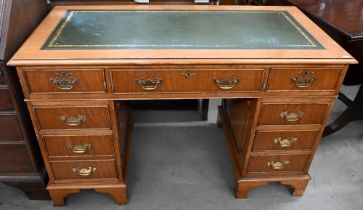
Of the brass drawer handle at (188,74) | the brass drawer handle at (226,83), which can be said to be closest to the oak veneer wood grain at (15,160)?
the brass drawer handle at (188,74)

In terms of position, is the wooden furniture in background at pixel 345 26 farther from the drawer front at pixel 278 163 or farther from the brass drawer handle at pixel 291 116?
the drawer front at pixel 278 163

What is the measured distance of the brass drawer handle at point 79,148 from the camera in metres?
1.30

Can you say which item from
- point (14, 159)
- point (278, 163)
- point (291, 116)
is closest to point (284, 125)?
point (291, 116)

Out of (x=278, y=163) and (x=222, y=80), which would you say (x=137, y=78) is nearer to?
(x=222, y=80)

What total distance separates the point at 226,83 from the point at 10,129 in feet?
3.10

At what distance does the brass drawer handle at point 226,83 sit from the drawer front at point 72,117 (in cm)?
47

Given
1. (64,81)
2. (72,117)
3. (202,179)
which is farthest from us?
(202,179)

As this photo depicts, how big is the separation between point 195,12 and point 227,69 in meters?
0.51

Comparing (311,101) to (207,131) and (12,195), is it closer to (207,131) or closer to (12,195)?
(207,131)

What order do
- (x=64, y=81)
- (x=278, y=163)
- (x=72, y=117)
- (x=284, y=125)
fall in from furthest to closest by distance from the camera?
(x=278, y=163), (x=284, y=125), (x=72, y=117), (x=64, y=81)

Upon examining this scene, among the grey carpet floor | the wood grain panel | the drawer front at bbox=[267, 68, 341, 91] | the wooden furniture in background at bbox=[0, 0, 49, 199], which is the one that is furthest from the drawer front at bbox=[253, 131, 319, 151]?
the wooden furniture in background at bbox=[0, 0, 49, 199]

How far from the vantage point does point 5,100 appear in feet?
3.83

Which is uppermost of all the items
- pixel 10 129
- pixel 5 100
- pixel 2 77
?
pixel 2 77

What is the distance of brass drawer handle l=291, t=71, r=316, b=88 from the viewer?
1150 millimetres
